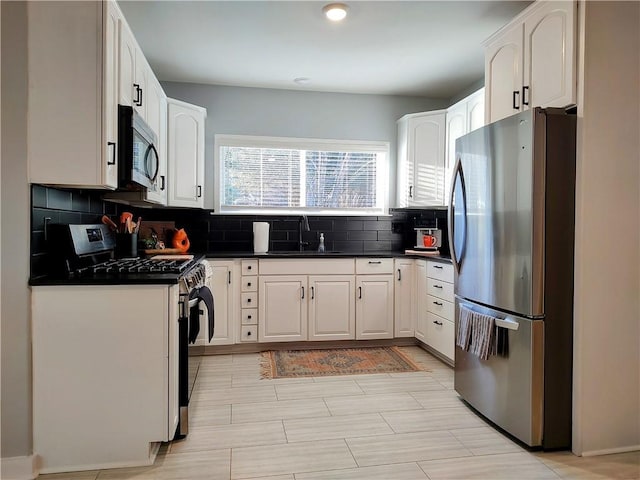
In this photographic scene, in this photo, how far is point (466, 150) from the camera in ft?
8.66

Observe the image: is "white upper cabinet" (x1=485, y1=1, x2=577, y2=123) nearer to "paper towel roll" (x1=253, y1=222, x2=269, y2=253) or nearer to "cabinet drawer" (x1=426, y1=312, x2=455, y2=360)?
"cabinet drawer" (x1=426, y1=312, x2=455, y2=360)

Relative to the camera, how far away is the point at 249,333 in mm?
3795

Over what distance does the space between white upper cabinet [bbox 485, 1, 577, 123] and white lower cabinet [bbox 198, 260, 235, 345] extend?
240cm

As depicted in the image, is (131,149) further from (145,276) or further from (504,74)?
(504,74)

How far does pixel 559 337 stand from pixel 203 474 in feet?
6.03

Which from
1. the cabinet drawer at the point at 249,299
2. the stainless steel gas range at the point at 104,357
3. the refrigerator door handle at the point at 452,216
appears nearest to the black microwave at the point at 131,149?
the stainless steel gas range at the point at 104,357

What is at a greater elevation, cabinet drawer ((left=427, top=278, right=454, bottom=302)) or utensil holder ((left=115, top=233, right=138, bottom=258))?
utensil holder ((left=115, top=233, right=138, bottom=258))

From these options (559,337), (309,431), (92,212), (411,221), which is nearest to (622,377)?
(559,337)

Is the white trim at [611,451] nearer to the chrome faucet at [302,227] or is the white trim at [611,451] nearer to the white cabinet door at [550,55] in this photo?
the white cabinet door at [550,55]

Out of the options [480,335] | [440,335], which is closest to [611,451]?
[480,335]

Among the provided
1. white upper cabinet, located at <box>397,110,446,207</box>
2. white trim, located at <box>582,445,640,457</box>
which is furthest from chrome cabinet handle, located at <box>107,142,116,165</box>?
white upper cabinet, located at <box>397,110,446,207</box>

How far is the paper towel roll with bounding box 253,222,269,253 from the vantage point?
4125 mm

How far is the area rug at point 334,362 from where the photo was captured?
3336 millimetres

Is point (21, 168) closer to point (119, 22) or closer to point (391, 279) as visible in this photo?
point (119, 22)
